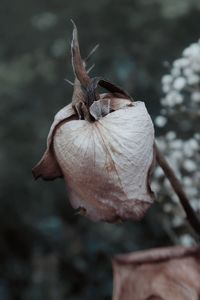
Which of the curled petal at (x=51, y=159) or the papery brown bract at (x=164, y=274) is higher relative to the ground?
the curled petal at (x=51, y=159)

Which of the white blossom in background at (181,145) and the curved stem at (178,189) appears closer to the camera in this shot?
the curved stem at (178,189)

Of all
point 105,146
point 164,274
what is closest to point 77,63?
point 105,146

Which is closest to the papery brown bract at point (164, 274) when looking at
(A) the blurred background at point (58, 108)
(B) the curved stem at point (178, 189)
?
(B) the curved stem at point (178, 189)

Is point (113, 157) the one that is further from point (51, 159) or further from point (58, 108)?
point (58, 108)

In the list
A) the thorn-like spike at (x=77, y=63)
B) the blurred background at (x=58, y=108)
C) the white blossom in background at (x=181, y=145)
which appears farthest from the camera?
the blurred background at (x=58, y=108)

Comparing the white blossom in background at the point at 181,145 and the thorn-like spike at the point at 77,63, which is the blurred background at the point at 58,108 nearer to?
the white blossom in background at the point at 181,145

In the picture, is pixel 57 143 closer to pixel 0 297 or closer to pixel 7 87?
pixel 0 297
